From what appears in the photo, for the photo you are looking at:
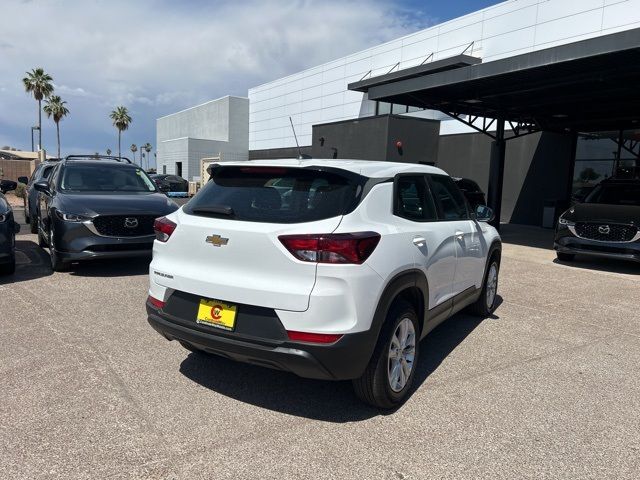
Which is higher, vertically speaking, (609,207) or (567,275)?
(609,207)

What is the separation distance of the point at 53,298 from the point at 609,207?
964 cm

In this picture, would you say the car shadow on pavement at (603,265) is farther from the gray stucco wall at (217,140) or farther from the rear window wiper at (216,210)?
the gray stucco wall at (217,140)

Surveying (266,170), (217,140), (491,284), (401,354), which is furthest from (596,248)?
(217,140)

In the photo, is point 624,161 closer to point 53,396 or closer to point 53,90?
point 53,396

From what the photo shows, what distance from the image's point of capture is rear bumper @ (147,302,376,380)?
115 inches

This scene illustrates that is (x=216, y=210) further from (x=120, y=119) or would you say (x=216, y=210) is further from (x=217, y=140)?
(x=120, y=119)

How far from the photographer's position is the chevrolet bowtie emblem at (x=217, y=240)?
126 inches

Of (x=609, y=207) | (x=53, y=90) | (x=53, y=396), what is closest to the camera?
(x=53, y=396)

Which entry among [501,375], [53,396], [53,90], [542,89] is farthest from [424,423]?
[53,90]

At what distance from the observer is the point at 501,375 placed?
13.6ft

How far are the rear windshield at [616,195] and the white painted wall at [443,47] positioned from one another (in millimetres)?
7399

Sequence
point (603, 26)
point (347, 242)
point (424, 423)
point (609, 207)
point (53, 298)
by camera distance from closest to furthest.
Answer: point (347, 242), point (424, 423), point (53, 298), point (609, 207), point (603, 26)

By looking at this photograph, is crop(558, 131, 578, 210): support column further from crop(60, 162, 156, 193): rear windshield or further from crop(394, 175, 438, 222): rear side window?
crop(394, 175, 438, 222): rear side window

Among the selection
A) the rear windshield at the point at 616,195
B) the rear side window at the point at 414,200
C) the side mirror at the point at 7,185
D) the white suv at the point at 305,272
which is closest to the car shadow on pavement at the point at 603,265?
the rear windshield at the point at 616,195
